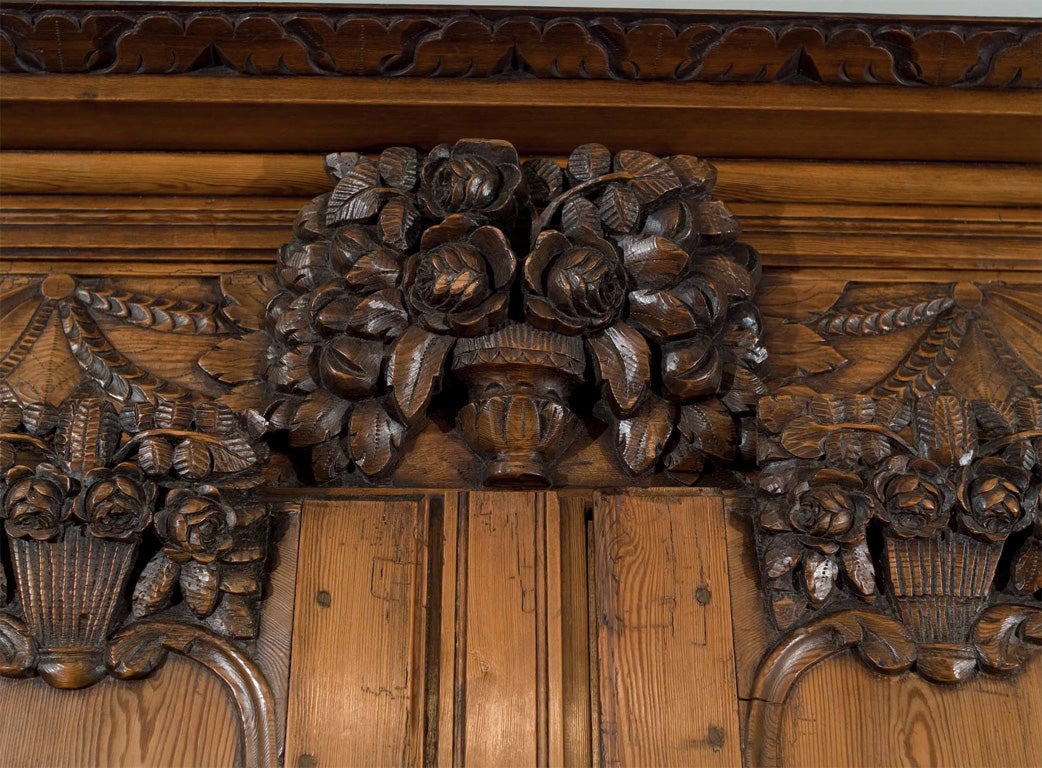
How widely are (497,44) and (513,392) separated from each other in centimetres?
29

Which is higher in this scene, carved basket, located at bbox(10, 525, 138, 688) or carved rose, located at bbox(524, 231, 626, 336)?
carved rose, located at bbox(524, 231, 626, 336)

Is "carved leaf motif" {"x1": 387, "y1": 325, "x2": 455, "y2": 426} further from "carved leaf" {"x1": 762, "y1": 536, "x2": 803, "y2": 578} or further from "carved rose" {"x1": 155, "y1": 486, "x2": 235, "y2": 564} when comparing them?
"carved leaf" {"x1": 762, "y1": 536, "x2": 803, "y2": 578}

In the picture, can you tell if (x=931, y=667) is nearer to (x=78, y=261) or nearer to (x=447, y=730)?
(x=447, y=730)

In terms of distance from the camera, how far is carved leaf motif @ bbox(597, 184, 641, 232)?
35.6 inches

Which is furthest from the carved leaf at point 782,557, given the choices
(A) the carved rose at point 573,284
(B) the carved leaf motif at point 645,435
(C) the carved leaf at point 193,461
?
(C) the carved leaf at point 193,461

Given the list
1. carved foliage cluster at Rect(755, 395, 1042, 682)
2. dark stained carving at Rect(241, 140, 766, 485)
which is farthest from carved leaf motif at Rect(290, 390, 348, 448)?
carved foliage cluster at Rect(755, 395, 1042, 682)

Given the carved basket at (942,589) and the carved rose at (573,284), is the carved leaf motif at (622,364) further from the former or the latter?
the carved basket at (942,589)

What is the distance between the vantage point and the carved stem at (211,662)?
0.82 meters

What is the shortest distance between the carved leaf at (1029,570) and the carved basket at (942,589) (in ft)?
0.07

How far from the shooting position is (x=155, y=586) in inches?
32.9

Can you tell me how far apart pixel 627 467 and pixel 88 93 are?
547mm

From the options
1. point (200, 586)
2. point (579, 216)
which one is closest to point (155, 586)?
point (200, 586)

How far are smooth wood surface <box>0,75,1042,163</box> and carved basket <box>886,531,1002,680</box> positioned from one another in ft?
1.20

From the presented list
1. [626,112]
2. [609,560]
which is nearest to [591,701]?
[609,560]
